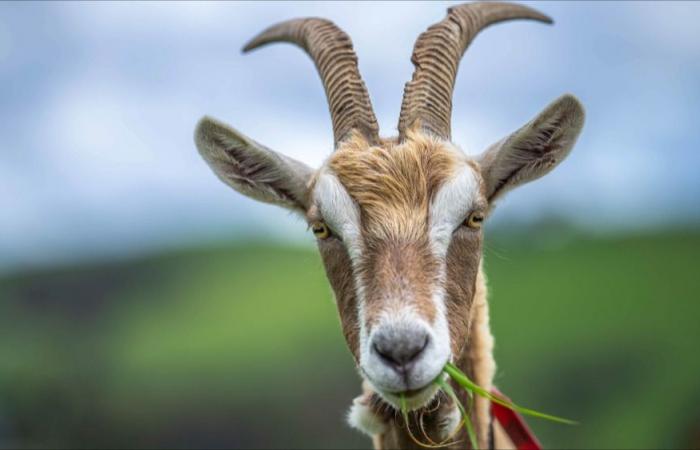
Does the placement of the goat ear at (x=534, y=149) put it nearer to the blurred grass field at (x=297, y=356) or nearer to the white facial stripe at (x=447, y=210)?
the white facial stripe at (x=447, y=210)

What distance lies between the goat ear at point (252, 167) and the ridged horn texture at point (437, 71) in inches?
34.2

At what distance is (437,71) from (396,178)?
135 centimetres

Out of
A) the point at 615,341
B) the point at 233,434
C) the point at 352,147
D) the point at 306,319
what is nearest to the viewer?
the point at 352,147

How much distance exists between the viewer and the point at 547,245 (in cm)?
4375

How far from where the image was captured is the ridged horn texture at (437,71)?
6.71m

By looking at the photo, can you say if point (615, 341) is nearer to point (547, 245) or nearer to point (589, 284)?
point (589, 284)

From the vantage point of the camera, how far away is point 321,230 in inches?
244

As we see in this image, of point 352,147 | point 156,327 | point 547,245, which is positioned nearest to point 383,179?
point 352,147

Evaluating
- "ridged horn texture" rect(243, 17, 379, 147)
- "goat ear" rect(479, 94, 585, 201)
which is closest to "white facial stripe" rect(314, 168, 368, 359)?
"ridged horn texture" rect(243, 17, 379, 147)

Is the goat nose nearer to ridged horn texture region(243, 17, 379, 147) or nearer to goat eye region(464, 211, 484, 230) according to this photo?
goat eye region(464, 211, 484, 230)

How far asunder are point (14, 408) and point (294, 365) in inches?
478

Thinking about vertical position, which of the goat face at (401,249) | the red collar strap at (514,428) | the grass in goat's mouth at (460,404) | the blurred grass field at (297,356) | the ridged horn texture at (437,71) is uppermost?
the ridged horn texture at (437,71)

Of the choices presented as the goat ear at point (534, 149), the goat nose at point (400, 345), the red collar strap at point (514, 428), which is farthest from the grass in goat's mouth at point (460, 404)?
the goat ear at point (534, 149)

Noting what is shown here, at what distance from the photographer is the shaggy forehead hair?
580 centimetres
